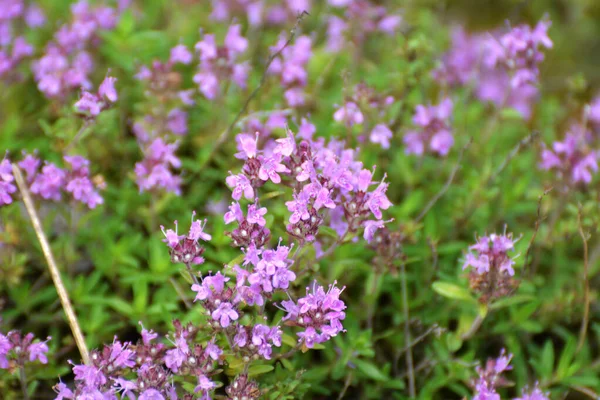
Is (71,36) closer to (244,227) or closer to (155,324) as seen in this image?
(155,324)

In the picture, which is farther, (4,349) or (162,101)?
(162,101)

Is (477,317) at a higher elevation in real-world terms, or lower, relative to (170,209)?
lower

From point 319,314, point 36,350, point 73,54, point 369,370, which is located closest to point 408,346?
point 369,370

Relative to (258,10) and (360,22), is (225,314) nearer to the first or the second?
(360,22)

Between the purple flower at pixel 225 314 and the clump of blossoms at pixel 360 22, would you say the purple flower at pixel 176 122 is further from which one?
the purple flower at pixel 225 314

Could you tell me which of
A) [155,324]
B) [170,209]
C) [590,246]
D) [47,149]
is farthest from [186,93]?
[590,246]

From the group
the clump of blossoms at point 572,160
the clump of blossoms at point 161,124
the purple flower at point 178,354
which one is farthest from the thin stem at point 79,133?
the clump of blossoms at point 572,160

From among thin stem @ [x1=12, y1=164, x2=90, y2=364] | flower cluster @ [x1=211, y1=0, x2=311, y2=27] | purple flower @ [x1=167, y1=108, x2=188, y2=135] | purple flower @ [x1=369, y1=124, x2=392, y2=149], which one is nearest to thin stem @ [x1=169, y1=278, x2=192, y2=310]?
thin stem @ [x1=12, y1=164, x2=90, y2=364]
